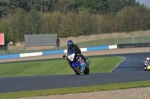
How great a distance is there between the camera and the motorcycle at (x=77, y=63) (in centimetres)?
1878

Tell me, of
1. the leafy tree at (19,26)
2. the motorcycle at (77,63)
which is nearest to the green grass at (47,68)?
the motorcycle at (77,63)

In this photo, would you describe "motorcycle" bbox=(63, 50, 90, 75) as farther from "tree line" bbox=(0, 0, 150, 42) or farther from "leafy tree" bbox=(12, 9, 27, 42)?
"leafy tree" bbox=(12, 9, 27, 42)

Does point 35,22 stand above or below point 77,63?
above

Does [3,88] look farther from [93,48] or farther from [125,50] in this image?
[93,48]

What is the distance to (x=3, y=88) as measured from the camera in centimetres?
1595

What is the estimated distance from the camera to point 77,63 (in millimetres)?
19172

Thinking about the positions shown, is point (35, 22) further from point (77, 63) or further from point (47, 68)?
point (77, 63)

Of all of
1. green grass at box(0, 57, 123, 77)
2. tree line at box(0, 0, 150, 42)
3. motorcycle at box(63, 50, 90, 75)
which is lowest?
green grass at box(0, 57, 123, 77)

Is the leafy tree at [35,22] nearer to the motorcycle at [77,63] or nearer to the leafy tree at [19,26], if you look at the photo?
the leafy tree at [19,26]

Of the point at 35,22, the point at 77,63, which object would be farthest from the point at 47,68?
the point at 35,22

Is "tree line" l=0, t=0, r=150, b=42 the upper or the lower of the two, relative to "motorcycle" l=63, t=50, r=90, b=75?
upper

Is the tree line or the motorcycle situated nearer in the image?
the motorcycle

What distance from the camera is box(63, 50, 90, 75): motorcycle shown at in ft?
61.6

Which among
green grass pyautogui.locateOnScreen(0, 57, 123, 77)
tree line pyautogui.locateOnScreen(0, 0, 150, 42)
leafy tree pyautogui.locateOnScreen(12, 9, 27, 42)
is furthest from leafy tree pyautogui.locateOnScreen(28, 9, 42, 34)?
green grass pyautogui.locateOnScreen(0, 57, 123, 77)
